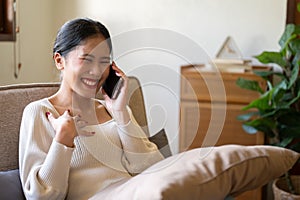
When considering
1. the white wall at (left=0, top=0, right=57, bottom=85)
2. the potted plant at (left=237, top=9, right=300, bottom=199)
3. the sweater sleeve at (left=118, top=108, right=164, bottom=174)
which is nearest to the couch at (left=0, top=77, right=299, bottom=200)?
the sweater sleeve at (left=118, top=108, right=164, bottom=174)

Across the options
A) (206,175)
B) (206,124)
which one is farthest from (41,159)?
(206,124)

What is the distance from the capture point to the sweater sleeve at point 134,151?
1.29m

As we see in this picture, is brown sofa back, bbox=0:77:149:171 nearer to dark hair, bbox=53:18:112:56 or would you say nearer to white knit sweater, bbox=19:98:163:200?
white knit sweater, bbox=19:98:163:200

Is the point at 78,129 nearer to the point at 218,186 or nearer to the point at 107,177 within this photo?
the point at 107,177

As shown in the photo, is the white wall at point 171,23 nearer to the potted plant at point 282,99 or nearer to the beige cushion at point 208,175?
the potted plant at point 282,99

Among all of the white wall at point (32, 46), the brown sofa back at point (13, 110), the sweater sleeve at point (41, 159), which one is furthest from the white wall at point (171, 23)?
the sweater sleeve at point (41, 159)

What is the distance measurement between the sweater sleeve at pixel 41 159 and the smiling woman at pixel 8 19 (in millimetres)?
1388

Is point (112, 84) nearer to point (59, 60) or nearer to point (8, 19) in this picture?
point (59, 60)

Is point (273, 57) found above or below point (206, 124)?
above

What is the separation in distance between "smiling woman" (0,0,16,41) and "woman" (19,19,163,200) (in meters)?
1.35

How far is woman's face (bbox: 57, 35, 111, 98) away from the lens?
118 cm

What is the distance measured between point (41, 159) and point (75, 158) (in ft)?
0.33

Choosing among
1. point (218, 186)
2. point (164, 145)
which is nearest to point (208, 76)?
point (164, 145)

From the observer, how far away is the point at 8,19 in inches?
98.3
